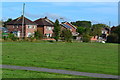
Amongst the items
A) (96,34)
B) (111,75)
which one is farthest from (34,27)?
(111,75)

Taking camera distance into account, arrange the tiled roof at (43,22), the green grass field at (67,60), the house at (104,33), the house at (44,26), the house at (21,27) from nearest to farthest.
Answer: the green grass field at (67,60) → the house at (21,27) → the house at (44,26) → the tiled roof at (43,22) → the house at (104,33)

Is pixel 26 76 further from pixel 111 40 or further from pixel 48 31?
pixel 48 31

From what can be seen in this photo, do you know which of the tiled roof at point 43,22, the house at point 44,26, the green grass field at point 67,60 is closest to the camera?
the green grass field at point 67,60

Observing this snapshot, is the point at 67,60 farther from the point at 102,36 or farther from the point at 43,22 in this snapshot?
the point at 102,36

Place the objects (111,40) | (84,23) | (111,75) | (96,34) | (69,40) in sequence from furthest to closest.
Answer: (84,23) < (96,34) < (111,40) < (69,40) < (111,75)

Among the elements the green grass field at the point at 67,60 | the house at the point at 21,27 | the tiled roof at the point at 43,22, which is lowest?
the green grass field at the point at 67,60

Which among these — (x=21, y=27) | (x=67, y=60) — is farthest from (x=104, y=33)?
(x=67, y=60)

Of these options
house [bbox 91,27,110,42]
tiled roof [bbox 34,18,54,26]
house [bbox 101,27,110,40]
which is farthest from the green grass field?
house [bbox 101,27,110,40]

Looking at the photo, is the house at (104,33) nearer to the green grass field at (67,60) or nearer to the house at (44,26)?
the house at (44,26)

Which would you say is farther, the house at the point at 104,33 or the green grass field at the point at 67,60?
the house at the point at 104,33

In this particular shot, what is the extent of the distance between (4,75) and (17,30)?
76.5m

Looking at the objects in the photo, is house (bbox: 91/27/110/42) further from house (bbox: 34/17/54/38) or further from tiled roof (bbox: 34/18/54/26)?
tiled roof (bbox: 34/18/54/26)

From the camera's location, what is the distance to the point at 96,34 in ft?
332

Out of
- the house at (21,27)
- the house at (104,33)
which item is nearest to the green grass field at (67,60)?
the house at (21,27)
